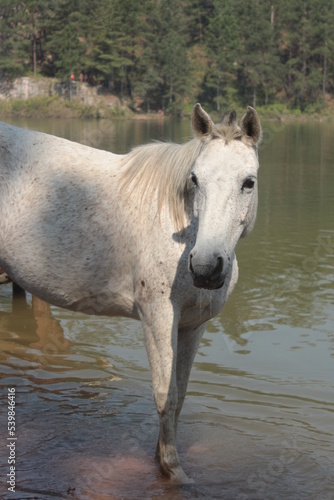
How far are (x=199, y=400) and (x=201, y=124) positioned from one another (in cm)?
274

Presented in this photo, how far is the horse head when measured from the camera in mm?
3224

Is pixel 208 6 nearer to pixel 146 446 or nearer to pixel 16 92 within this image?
pixel 16 92

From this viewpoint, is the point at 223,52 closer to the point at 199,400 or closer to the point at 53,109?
the point at 53,109

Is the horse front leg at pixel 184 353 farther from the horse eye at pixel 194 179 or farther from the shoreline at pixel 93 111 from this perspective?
the shoreline at pixel 93 111

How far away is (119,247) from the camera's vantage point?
4.16 metres

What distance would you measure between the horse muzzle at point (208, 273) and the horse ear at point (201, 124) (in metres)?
0.74

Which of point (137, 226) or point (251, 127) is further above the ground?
point (251, 127)

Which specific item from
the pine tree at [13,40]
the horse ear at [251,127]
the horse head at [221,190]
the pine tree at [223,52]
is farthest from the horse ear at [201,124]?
the pine tree at [13,40]

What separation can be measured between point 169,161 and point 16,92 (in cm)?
6346

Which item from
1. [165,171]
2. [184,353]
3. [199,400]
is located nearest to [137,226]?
[165,171]

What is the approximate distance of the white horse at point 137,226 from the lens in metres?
3.55

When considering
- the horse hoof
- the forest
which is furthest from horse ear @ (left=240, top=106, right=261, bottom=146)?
the forest

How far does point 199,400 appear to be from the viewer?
559cm

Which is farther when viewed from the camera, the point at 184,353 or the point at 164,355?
the point at 184,353
